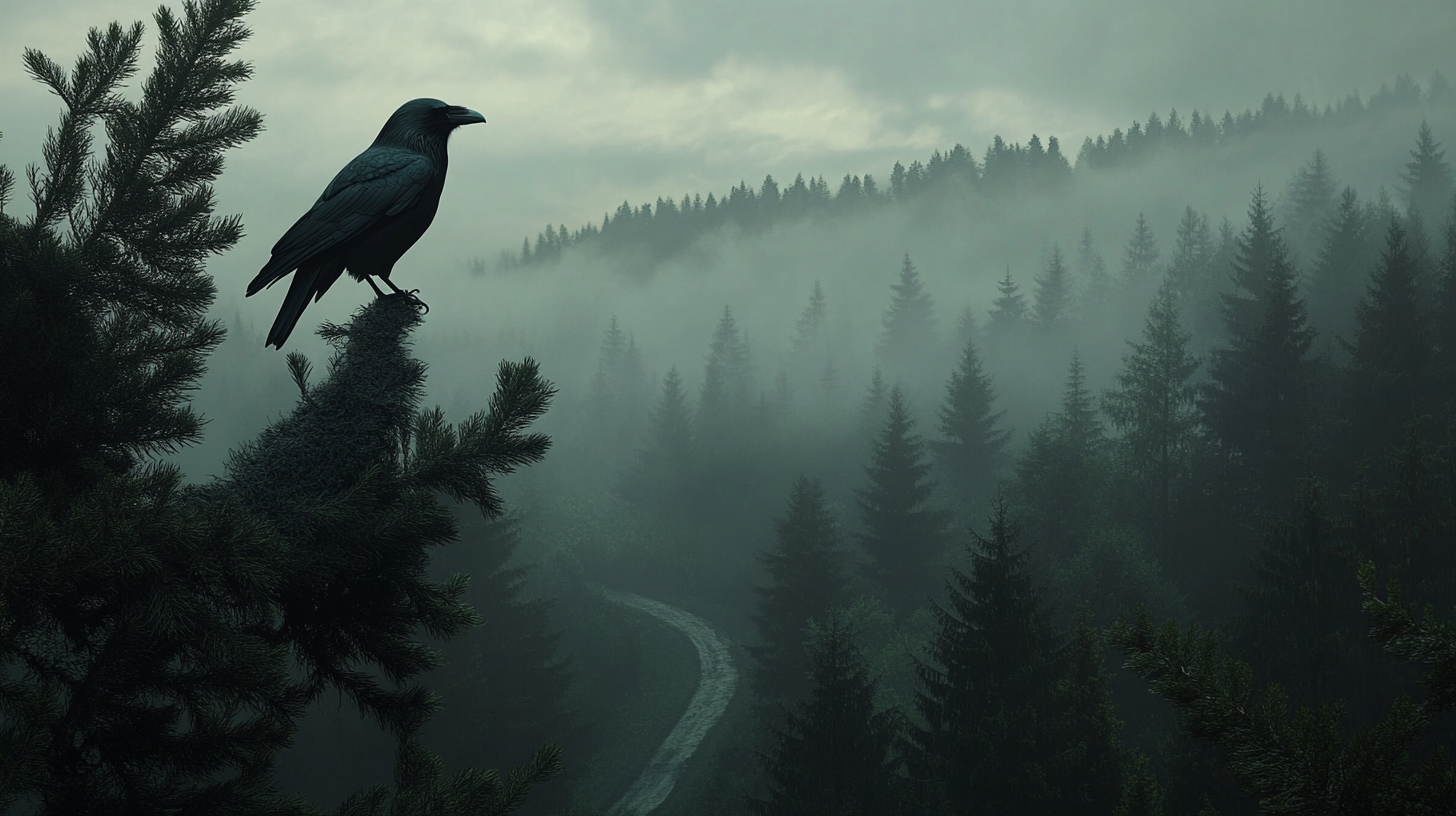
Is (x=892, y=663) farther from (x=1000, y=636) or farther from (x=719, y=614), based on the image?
(x=719, y=614)

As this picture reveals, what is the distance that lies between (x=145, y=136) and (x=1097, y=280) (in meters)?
84.4

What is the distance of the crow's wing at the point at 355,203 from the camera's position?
169 inches

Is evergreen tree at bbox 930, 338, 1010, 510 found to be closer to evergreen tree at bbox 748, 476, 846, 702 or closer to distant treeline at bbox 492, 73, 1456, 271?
evergreen tree at bbox 748, 476, 846, 702

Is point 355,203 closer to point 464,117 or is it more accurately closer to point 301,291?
point 301,291

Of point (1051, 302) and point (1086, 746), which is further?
point (1051, 302)

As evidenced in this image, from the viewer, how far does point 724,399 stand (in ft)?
212

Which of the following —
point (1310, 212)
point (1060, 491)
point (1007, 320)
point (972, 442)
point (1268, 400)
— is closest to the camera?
point (1060, 491)

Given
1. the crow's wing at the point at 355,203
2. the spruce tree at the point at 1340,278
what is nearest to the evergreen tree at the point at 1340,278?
the spruce tree at the point at 1340,278

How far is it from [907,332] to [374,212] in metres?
75.3

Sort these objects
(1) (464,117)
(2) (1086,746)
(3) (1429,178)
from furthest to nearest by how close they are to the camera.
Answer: (3) (1429,178), (2) (1086,746), (1) (464,117)

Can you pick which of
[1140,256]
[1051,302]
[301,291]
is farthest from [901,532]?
[1140,256]

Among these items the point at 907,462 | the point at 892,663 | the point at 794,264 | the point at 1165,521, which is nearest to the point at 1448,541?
the point at 1165,521

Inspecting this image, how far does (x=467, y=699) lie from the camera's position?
22531 millimetres

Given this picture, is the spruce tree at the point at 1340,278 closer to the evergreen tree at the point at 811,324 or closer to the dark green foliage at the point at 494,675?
the evergreen tree at the point at 811,324
